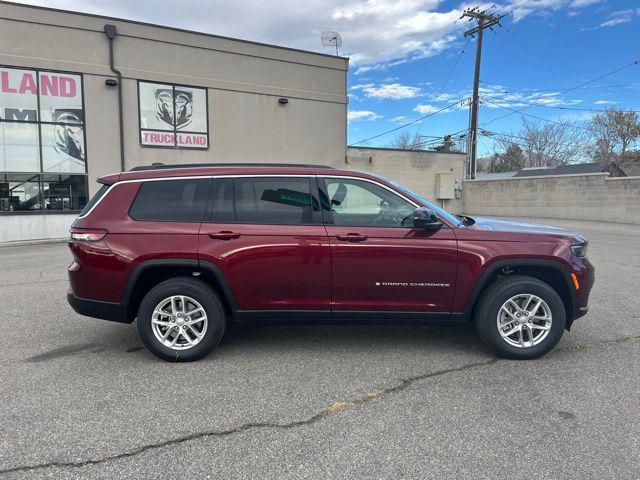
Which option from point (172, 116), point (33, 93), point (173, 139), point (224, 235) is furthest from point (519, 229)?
point (33, 93)

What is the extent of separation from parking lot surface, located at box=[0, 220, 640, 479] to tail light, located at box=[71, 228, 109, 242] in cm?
113

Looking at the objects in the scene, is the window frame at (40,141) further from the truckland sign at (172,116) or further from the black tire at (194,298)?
the black tire at (194,298)

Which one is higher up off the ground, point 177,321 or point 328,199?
point 328,199

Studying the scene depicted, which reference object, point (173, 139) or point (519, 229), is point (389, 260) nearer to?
point (519, 229)

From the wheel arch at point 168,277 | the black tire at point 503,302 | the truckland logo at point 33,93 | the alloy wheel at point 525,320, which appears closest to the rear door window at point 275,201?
the wheel arch at point 168,277

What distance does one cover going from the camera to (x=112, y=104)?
15.5m

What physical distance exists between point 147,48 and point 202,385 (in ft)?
50.3

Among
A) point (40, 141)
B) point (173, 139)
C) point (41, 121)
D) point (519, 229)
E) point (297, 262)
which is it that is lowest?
point (297, 262)

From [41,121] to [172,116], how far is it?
4104mm

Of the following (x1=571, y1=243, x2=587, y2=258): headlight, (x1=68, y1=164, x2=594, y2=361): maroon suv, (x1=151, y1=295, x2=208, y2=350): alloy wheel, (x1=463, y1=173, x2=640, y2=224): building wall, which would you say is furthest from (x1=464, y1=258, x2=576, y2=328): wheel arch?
(x1=463, y1=173, x2=640, y2=224): building wall

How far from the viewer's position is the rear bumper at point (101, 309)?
4.17 m

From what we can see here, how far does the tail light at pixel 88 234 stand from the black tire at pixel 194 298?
670mm

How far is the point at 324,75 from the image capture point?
1908 cm

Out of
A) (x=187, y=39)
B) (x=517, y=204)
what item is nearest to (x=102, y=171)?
(x=187, y=39)
